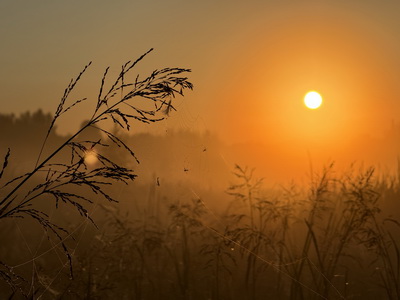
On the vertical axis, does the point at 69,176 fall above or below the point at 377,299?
above

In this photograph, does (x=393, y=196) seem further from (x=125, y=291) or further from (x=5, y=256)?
(x=5, y=256)

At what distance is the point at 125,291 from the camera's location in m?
6.02

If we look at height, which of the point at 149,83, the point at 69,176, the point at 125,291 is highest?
the point at 149,83

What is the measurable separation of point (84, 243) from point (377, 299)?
171 inches

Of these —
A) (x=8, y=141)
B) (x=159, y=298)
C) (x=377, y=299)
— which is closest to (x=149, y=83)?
(x=159, y=298)

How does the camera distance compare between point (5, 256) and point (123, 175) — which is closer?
point (123, 175)

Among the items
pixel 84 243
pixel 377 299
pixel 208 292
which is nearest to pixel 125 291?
pixel 208 292

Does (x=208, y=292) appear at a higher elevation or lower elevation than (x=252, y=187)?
lower

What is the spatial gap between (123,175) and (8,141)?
39.9m

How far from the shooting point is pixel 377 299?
19.9 ft

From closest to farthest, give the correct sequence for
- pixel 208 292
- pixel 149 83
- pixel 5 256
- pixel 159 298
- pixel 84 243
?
1. pixel 149 83
2. pixel 159 298
3. pixel 208 292
4. pixel 5 256
5. pixel 84 243

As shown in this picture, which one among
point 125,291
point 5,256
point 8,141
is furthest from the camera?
point 8,141

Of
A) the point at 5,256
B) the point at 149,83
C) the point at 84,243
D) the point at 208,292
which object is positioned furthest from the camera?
the point at 84,243

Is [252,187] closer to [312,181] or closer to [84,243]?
[312,181]
